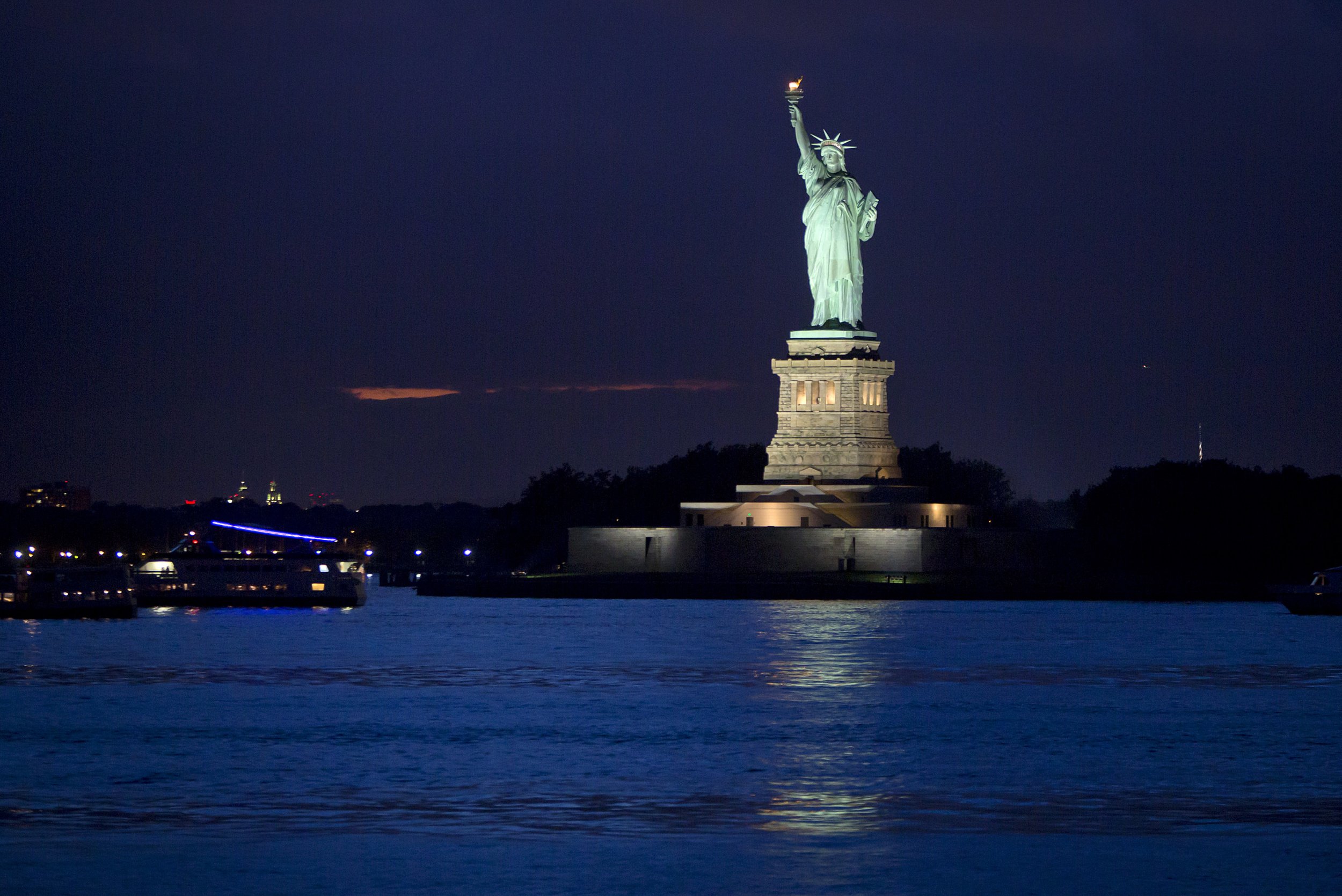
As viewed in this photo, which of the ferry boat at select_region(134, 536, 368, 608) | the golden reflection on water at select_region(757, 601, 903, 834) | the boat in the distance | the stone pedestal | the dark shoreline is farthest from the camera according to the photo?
the stone pedestal

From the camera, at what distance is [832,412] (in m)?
81.6

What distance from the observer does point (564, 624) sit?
66.2m

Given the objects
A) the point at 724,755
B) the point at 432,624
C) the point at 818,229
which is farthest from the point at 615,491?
the point at 724,755

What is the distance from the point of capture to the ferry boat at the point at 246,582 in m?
79.2

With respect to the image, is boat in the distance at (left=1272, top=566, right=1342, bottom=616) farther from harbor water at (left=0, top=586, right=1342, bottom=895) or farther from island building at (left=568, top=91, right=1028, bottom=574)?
harbor water at (left=0, top=586, right=1342, bottom=895)

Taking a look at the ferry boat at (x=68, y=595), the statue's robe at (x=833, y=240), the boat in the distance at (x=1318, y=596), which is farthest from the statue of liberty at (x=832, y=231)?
the ferry boat at (x=68, y=595)

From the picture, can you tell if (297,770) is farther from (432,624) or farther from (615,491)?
(615,491)

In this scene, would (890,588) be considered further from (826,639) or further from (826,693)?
(826,693)

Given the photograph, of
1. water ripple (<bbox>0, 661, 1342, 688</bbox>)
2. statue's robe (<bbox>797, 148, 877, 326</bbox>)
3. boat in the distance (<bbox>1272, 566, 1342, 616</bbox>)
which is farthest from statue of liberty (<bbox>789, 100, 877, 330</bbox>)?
water ripple (<bbox>0, 661, 1342, 688</bbox>)

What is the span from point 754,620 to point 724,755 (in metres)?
37.9

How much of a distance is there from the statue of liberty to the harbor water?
33.1m

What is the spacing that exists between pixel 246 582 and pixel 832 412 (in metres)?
22.8

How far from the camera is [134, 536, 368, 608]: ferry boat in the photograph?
260 feet

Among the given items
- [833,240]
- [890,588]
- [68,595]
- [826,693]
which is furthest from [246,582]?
[826,693]
